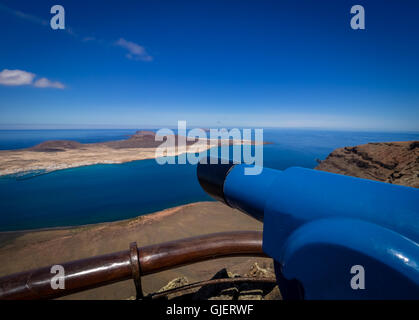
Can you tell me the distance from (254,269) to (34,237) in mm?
19932

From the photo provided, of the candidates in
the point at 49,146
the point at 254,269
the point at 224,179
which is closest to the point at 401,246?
the point at 224,179

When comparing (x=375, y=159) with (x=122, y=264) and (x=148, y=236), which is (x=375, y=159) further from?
(x=122, y=264)

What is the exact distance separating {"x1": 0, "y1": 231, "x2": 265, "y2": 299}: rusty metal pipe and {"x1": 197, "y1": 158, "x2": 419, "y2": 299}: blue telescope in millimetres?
392

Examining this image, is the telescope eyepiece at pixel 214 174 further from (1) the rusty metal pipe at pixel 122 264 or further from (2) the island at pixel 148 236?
(2) the island at pixel 148 236

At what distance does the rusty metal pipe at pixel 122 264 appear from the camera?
881mm

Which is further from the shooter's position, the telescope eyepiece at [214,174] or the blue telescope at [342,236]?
the telescope eyepiece at [214,174]

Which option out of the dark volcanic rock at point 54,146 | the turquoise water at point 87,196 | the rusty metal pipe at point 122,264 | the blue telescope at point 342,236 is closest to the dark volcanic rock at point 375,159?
the turquoise water at point 87,196

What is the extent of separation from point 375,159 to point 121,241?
2879 cm

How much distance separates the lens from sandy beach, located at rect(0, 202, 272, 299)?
30.1ft

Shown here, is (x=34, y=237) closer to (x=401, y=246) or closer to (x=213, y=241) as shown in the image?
(x=213, y=241)

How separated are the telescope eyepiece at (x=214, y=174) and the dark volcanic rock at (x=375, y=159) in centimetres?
2225

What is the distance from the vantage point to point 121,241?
530 inches

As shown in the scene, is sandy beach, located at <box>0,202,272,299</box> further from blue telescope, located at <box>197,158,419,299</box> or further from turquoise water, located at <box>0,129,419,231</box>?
blue telescope, located at <box>197,158,419,299</box>

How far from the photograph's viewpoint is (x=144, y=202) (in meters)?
26.0
